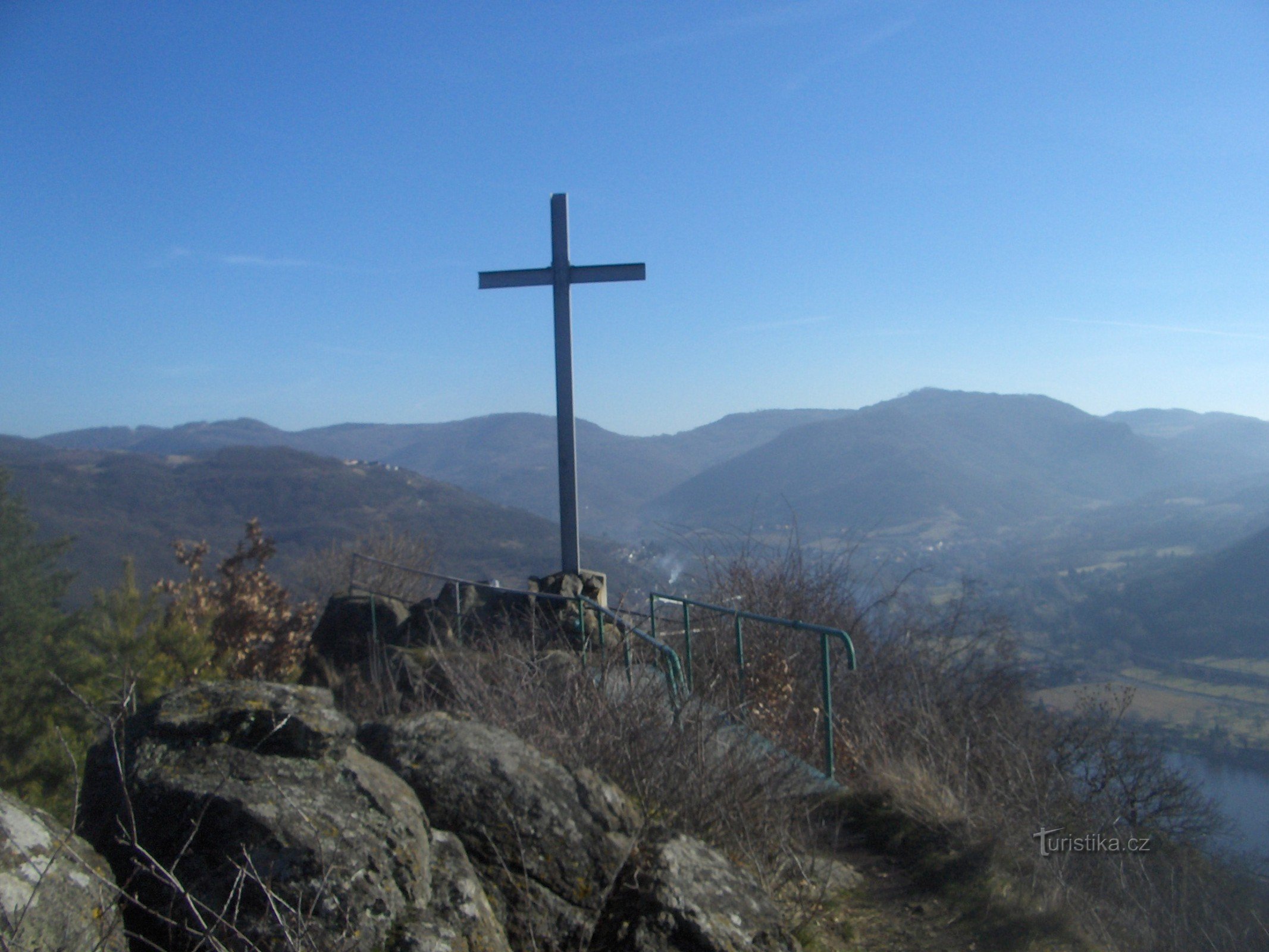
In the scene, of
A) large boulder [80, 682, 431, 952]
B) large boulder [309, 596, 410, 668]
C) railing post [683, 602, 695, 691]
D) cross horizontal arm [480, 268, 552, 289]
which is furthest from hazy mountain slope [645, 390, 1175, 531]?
large boulder [80, 682, 431, 952]

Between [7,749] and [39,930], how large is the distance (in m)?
11.0

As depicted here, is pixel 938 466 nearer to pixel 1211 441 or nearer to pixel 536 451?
pixel 536 451

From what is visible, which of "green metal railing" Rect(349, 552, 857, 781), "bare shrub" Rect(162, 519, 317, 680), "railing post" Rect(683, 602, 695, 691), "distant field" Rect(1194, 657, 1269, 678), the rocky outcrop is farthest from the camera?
"distant field" Rect(1194, 657, 1269, 678)

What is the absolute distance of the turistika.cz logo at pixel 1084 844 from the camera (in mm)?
4320

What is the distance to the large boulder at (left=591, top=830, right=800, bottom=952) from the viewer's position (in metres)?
2.61

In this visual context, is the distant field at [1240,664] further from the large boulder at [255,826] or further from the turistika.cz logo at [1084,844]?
the large boulder at [255,826]

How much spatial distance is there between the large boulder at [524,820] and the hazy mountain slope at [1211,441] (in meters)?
81.2

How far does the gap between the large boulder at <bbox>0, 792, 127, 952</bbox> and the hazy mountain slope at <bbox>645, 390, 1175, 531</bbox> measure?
33.2 metres

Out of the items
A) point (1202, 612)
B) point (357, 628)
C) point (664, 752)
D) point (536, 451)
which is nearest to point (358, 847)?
point (664, 752)

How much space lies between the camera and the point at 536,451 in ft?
297

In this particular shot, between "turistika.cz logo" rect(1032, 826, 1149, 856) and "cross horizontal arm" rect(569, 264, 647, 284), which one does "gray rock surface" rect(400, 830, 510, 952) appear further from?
"cross horizontal arm" rect(569, 264, 647, 284)

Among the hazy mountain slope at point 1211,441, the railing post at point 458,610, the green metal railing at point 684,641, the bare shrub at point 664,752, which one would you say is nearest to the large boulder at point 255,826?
the bare shrub at point 664,752

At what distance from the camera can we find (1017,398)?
326 feet

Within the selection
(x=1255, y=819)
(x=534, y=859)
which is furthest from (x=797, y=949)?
(x=1255, y=819)
